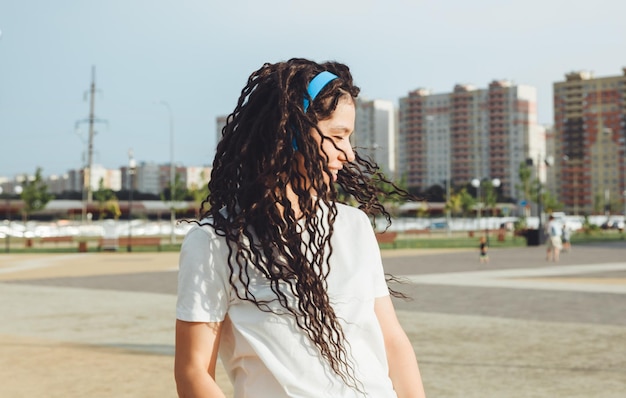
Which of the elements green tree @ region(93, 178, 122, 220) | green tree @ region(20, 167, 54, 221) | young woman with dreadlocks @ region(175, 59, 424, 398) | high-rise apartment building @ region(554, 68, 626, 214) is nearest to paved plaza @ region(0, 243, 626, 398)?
young woman with dreadlocks @ region(175, 59, 424, 398)

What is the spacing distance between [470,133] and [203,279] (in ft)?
526

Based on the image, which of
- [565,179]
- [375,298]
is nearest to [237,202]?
[375,298]

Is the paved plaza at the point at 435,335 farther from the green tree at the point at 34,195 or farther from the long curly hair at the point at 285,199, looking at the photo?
the green tree at the point at 34,195

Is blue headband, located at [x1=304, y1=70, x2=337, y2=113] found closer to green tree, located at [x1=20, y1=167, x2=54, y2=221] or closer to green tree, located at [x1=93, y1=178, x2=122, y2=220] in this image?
green tree, located at [x1=20, y1=167, x2=54, y2=221]

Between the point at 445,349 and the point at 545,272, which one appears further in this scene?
the point at 545,272

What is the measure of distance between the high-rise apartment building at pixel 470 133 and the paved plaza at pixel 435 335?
13468 centimetres

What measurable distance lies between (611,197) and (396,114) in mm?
44493

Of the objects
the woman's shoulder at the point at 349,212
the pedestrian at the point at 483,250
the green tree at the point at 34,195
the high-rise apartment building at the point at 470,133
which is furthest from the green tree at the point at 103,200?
the high-rise apartment building at the point at 470,133

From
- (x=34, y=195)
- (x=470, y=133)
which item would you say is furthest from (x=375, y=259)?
(x=470, y=133)

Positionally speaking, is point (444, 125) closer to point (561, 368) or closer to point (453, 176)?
Result: point (453, 176)

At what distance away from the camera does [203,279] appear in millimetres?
1918

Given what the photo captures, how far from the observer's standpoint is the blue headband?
2027 mm

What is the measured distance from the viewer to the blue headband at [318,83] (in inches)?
79.8

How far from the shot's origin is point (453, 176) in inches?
6462
